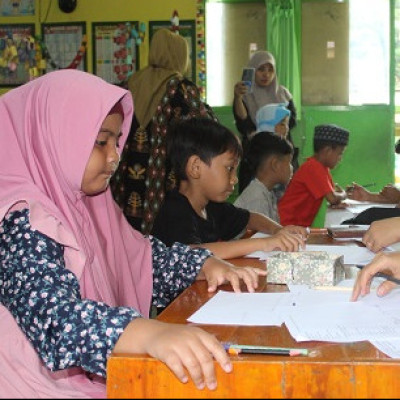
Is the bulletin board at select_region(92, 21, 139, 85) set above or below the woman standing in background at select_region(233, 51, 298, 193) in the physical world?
above

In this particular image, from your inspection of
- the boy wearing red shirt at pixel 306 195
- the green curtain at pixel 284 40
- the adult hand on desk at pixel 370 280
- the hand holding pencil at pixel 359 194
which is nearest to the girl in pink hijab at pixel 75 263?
the adult hand on desk at pixel 370 280

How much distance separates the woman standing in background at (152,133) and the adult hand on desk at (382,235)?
127 cm

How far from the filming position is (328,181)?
3.81m

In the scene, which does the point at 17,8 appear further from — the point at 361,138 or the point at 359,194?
the point at 359,194

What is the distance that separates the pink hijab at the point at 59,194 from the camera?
47.2 inches

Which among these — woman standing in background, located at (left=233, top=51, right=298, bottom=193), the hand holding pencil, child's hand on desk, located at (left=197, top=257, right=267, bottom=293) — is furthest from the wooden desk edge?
woman standing in background, located at (left=233, top=51, right=298, bottom=193)

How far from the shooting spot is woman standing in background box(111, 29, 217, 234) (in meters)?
3.03

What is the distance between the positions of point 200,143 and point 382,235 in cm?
A: 77

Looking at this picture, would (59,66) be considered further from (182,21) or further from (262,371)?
(262,371)

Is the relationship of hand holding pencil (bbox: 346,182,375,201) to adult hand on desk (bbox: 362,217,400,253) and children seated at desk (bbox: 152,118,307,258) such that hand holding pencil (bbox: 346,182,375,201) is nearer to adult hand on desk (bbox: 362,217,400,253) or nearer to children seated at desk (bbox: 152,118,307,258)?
children seated at desk (bbox: 152,118,307,258)

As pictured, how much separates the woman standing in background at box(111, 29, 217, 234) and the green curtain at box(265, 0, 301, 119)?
309cm

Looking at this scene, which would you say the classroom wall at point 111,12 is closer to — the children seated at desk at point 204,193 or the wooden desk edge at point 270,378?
the children seated at desk at point 204,193

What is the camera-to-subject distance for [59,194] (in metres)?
1.31

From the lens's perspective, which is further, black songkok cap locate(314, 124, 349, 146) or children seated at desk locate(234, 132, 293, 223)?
black songkok cap locate(314, 124, 349, 146)
